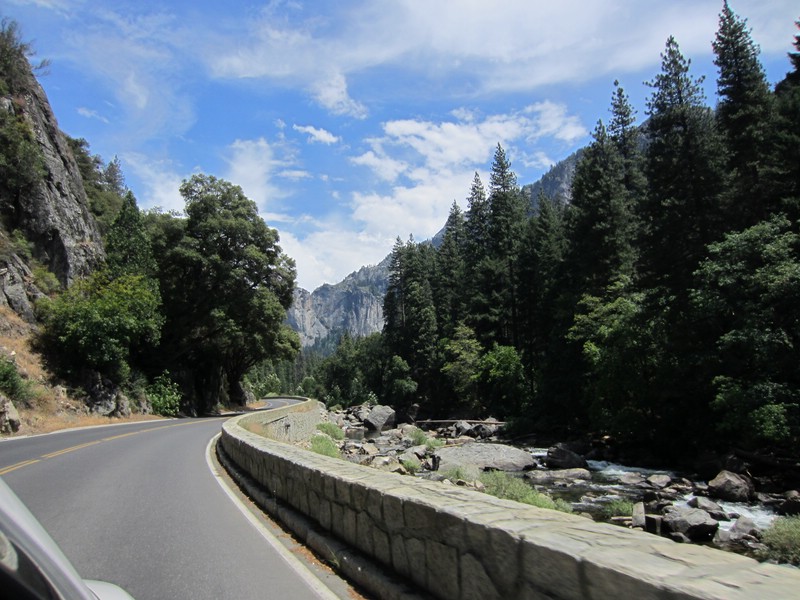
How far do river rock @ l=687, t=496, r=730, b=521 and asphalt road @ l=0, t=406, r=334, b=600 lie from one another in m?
12.1

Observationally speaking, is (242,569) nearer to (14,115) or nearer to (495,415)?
(14,115)

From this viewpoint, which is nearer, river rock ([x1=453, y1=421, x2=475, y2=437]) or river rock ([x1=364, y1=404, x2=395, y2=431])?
river rock ([x1=453, y1=421, x2=475, y2=437])

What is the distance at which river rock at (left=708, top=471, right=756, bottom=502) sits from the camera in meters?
16.0

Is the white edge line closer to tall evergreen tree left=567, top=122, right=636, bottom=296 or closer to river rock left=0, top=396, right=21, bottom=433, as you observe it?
river rock left=0, top=396, right=21, bottom=433

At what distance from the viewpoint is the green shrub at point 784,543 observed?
944 centimetres

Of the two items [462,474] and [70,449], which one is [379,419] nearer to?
[462,474]

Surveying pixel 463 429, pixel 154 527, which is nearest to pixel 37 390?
pixel 154 527

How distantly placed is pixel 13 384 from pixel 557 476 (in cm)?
2282

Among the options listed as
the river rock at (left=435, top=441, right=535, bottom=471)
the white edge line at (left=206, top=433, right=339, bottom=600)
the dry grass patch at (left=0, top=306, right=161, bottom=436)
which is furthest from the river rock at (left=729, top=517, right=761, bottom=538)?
the dry grass patch at (left=0, top=306, right=161, bottom=436)

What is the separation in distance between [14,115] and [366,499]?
39.9m

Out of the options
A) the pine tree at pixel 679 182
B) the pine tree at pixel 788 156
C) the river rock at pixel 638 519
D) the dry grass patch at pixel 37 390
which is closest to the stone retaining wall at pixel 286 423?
the dry grass patch at pixel 37 390

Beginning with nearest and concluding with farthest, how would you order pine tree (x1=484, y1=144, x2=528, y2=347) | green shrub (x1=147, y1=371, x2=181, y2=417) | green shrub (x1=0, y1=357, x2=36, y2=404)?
green shrub (x1=0, y1=357, x2=36, y2=404) < green shrub (x1=147, y1=371, x2=181, y2=417) < pine tree (x1=484, y1=144, x2=528, y2=347)

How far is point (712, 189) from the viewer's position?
26.7 meters

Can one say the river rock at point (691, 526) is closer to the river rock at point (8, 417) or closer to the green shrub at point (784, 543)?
the green shrub at point (784, 543)
